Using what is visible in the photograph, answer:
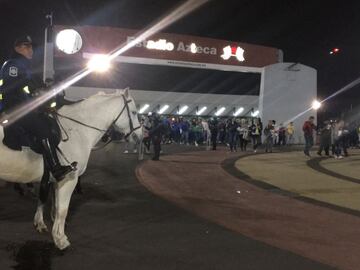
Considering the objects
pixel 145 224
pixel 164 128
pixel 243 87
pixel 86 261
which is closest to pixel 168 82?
pixel 243 87

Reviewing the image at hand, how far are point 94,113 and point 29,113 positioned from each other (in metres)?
1.08

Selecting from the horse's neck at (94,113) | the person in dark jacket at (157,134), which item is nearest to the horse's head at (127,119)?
the horse's neck at (94,113)

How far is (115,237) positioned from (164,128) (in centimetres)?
1151

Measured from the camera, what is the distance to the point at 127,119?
6836 mm

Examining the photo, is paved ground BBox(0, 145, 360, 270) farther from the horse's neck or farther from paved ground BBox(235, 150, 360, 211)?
the horse's neck

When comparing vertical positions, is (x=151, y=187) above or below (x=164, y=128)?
below

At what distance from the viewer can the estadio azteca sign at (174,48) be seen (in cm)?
2267

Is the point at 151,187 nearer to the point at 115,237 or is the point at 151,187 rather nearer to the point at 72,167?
the point at 115,237

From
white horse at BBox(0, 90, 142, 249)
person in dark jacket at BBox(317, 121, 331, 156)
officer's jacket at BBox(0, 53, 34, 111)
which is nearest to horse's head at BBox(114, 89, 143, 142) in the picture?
white horse at BBox(0, 90, 142, 249)

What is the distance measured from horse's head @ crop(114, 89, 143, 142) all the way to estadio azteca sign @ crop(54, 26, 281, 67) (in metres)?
15.7

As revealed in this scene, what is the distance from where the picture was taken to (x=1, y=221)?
7301 mm

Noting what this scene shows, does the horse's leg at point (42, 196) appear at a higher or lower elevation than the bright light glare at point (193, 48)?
lower

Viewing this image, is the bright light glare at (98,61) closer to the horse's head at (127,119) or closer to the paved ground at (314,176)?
the paved ground at (314,176)

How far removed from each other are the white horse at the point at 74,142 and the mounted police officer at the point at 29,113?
0.19 metres
